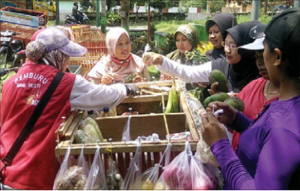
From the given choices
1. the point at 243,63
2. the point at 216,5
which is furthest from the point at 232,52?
the point at 216,5

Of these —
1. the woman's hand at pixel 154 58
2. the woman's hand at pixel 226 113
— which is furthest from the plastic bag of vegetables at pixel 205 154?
the woman's hand at pixel 154 58

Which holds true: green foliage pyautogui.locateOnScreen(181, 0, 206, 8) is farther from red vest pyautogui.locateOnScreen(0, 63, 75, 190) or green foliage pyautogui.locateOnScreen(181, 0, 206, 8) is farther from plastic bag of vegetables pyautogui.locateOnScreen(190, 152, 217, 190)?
plastic bag of vegetables pyautogui.locateOnScreen(190, 152, 217, 190)

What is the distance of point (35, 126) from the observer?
2.02 meters

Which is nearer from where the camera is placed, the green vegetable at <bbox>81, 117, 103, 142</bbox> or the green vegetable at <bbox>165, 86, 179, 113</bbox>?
the green vegetable at <bbox>81, 117, 103, 142</bbox>

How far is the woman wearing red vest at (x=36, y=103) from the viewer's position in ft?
6.48

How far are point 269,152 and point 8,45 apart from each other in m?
9.69

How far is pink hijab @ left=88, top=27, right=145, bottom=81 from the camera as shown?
12.5ft

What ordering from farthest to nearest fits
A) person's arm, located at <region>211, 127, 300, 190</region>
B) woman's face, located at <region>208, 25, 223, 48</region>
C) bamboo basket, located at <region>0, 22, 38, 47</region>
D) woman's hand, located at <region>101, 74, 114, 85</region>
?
bamboo basket, located at <region>0, 22, 38, 47</region>, woman's face, located at <region>208, 25, 223, 48</region>, woman's hand, located at <region>101, 74, 114, 85</region>, person's arm, located at <region>211, 127, 300, 190</region>

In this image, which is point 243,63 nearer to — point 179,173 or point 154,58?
point 154,58

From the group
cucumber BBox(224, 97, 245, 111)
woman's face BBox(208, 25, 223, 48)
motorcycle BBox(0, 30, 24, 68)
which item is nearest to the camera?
cucumber BBox(224, 97, 245, 111)

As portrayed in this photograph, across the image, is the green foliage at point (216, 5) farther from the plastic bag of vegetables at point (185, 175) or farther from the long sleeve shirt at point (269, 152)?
the long sleeve shirt at point (269, 152)

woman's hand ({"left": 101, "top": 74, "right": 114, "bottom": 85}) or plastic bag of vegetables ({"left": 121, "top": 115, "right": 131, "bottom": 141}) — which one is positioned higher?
woman's hand ({"left": 101, "top": 74, "right": 114, "bottom": 85})

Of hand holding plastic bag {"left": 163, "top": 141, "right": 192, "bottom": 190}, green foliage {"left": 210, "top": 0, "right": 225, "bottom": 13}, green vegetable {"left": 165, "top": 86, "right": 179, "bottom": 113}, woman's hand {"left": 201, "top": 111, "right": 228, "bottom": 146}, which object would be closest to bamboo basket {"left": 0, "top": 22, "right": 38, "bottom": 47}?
green vegetable {"left": 165, "top": 86, "right": 179, "bottom": 113}

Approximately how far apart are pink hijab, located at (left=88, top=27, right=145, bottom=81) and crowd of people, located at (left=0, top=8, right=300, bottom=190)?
0.02 metres
